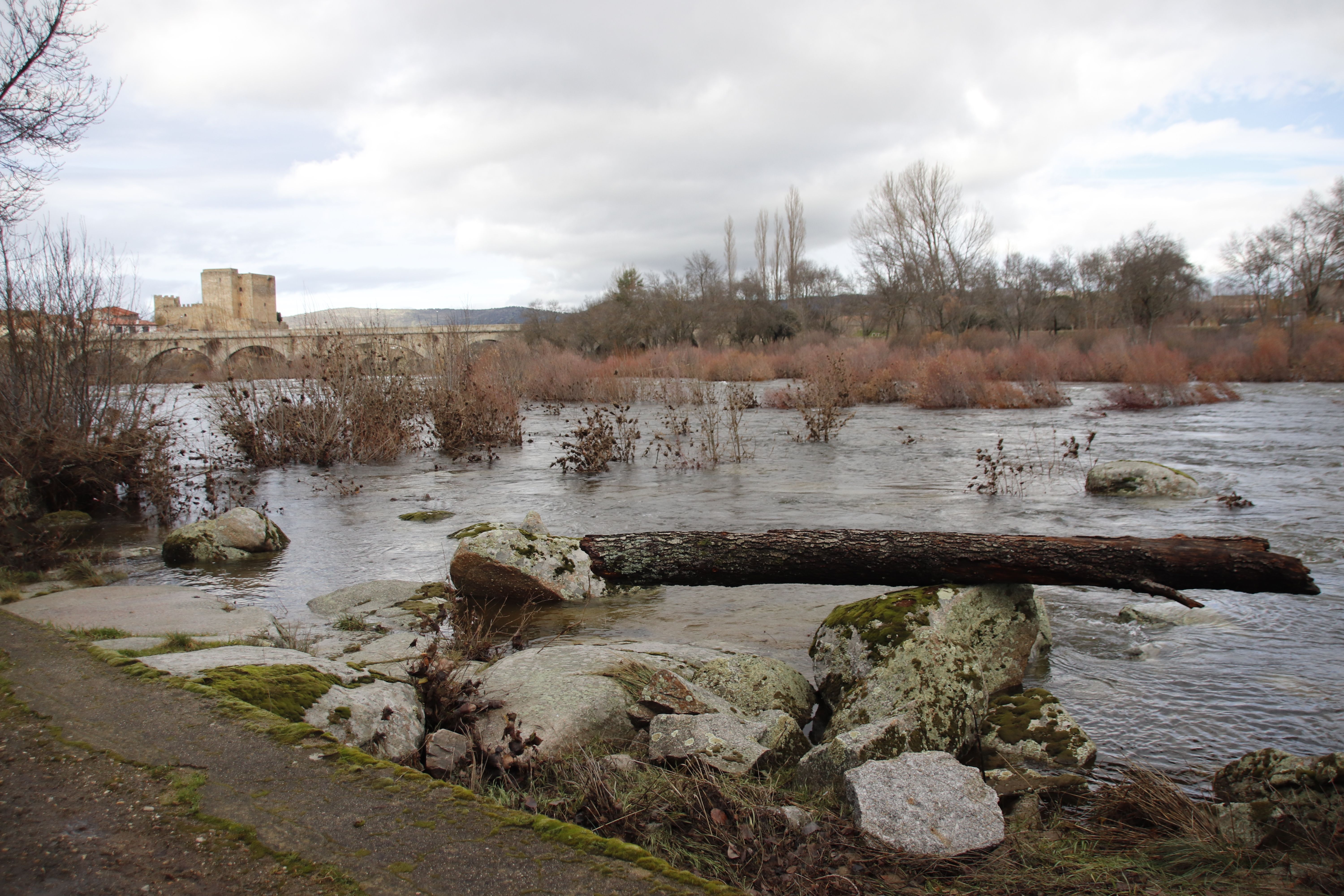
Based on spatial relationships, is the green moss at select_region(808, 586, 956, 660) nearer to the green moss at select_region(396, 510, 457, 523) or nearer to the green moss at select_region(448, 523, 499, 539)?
the green moss at select_region(448, 523, 499, 539)

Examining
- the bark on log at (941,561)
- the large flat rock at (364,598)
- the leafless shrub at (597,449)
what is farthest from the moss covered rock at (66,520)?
the bark on log at (941,561)

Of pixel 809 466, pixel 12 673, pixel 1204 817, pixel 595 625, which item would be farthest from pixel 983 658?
pixel 809 466

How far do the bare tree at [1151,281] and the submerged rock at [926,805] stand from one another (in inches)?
1556

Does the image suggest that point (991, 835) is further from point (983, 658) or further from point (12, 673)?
point (12, 673)

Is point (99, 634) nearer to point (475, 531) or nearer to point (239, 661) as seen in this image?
point (239, 661)

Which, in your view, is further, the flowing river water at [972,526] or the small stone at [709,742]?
the flowing river water at [972,526]

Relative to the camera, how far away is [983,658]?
15.2 feet

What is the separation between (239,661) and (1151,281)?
142ft

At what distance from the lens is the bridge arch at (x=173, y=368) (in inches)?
452


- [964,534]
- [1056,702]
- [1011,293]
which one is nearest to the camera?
[1056,702]

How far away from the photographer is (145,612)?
19.0ft

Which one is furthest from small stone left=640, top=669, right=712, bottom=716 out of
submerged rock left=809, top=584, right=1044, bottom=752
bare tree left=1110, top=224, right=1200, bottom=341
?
bare tree left=1110, top=224, right=1200, bottom=341

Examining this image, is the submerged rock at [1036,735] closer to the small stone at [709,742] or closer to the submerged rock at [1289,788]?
the submerged rock at [1289,788]

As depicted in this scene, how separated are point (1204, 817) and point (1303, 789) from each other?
15.2 inches
